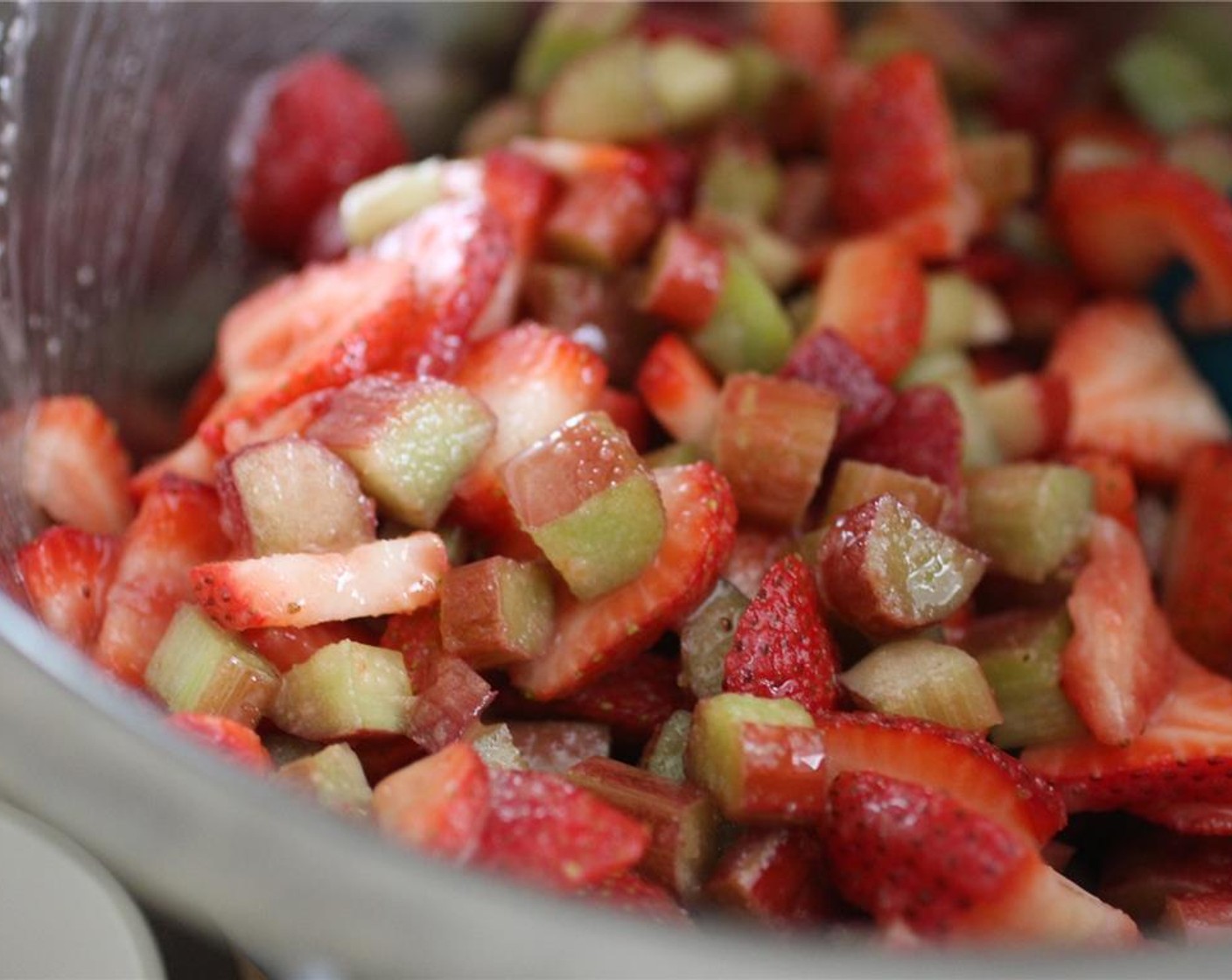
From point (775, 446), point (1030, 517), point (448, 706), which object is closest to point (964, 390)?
point (1030, 517)

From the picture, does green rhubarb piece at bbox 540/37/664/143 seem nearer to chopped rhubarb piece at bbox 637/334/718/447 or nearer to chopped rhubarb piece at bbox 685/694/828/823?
chopped rhubarb piece at bbox 637/334/718/447

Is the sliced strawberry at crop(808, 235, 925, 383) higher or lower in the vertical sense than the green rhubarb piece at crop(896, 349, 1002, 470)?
higher

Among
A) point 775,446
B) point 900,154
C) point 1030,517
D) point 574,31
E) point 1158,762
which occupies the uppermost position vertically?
point 574,31

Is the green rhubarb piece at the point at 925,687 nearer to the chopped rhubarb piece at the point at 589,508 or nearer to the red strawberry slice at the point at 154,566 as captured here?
the chopped rhubarb piece at the point at 589,508

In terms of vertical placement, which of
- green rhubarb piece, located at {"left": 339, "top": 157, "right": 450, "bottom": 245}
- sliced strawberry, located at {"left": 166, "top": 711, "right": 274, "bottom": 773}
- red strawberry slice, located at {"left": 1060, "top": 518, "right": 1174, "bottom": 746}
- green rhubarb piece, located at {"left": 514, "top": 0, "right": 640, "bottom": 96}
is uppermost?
green rhubarb piece, located at {"left": 514, "top": 0, "right": 640, "bottom": 96}

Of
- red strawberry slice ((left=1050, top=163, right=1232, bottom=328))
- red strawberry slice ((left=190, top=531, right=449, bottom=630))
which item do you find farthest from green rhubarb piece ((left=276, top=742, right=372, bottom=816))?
red strawberry slice ((left=1050, top=163, right=1232, bottom=328))

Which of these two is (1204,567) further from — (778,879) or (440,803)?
(440,803)
